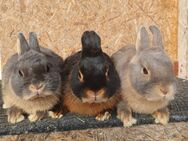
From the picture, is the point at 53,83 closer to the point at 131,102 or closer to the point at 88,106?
the point at 88,106

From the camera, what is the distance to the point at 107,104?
6.26 ft

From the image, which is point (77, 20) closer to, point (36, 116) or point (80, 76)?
point (36, 116)

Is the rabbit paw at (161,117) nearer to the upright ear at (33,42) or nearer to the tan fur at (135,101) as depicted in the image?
the tan fur at (135,101)

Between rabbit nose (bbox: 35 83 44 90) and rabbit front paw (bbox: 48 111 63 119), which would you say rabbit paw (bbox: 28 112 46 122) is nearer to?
rabbit front paw (bbox: 48 111 63 119)

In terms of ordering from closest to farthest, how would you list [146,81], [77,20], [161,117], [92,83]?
[92,83], [146,81], [161,117], [77,20]

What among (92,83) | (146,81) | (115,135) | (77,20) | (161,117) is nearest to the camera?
(92,83)

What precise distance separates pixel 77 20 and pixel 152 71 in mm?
1548

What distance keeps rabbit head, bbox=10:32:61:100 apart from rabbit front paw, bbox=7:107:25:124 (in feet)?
0.49

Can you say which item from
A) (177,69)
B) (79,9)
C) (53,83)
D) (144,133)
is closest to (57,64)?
(53,83)

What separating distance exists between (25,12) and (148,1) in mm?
907

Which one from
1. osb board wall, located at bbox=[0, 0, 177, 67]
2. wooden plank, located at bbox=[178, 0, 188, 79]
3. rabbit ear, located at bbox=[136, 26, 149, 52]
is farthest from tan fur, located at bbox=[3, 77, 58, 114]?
wooden plank, located at bbox=[178, 0, 188, 79]

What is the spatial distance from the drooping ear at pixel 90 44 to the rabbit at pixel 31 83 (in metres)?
0.19

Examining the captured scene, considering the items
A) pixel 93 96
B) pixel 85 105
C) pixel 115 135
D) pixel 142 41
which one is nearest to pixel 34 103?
pixel 85 105

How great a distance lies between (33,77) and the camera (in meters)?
1.77
